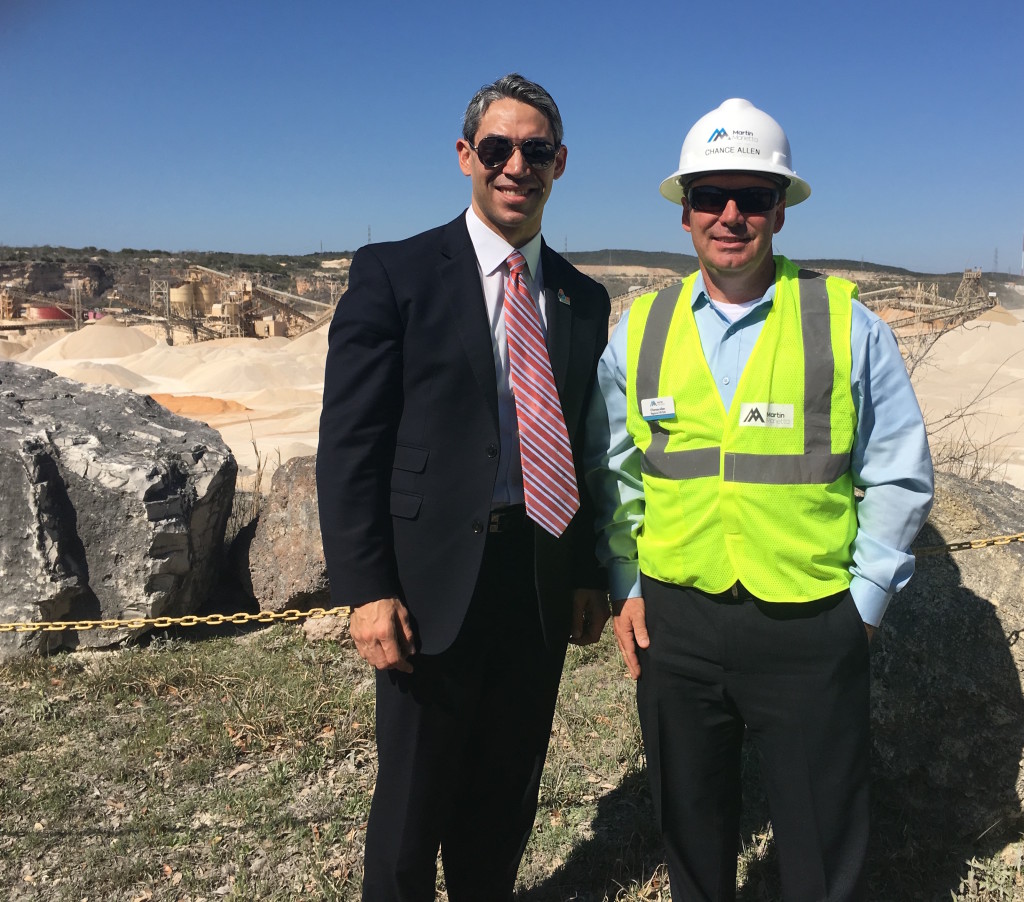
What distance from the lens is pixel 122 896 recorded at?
3129 millimetres

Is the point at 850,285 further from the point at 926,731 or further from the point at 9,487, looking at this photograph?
the point at 9,487

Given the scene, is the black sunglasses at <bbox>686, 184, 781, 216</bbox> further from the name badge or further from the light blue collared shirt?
the name badge

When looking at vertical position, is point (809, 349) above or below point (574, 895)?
above

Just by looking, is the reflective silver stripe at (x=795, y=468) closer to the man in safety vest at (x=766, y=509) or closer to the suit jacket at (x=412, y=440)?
the man in safety vest at (x=766, y=509)

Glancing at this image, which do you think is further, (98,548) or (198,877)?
(98,548)

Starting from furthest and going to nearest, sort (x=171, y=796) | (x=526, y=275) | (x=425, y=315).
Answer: (x=171, y=796) < (x=526, y=275) < (x=425, y=315)

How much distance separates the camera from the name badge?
7.73 ft

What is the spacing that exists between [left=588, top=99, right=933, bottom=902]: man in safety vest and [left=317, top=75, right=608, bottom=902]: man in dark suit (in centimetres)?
27

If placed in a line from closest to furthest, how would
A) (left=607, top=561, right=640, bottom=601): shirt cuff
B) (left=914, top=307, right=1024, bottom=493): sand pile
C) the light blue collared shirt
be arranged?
the light blue collared shirt < (left=607, top=561, right=640, bottom=601): shirt cuff < (left=914, top=307, right=1024, bottom=493): sand pile

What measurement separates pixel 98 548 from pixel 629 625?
143 inches

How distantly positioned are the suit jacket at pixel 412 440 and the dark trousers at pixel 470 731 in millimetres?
100

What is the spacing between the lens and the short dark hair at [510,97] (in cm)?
249

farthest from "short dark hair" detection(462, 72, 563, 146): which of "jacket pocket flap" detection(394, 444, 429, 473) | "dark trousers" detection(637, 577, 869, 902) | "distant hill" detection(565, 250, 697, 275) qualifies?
"distant hill" detection(565, 250, 697, 275)

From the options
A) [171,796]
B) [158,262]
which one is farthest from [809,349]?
[158,262]
